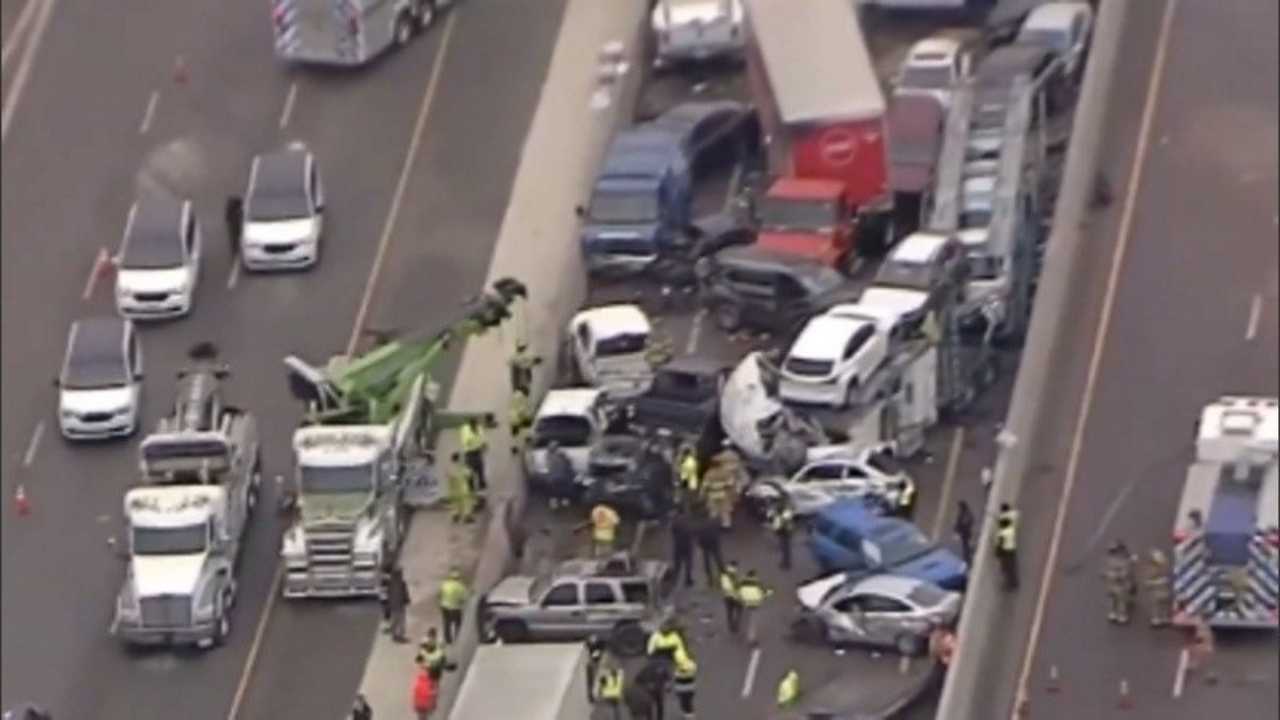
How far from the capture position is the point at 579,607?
206 feet

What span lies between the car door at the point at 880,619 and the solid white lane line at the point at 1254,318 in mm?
7098

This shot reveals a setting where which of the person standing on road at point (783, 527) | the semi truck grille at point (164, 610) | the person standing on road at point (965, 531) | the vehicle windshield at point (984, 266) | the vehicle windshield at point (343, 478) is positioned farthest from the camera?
the vehicle windshield at point (984, 266)

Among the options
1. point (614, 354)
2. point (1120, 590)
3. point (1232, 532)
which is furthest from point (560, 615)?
point (1232, 532)

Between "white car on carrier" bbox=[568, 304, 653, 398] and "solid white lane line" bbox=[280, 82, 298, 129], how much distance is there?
797cm

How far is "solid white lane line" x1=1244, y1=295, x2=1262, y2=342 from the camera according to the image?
66.6 meters

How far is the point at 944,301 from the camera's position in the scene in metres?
66.4

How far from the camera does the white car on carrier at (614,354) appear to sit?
67062 millimetres

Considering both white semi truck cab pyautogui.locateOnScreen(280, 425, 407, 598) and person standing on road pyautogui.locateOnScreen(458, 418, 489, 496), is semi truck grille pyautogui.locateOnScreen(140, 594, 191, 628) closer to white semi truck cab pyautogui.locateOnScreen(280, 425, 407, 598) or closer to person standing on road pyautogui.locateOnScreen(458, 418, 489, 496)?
white semi truck cab pyautogui.locateOnScreen(280, 425, 407, 598)

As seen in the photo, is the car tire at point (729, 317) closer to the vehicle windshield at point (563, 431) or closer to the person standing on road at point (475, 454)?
the vehicle windshield at point (563, 431)

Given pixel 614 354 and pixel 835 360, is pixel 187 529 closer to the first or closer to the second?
pixel 614 354

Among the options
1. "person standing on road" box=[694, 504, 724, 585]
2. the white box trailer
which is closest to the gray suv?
"person standing on road" box=[694, 504, 724, 585]

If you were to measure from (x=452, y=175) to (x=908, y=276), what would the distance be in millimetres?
7893

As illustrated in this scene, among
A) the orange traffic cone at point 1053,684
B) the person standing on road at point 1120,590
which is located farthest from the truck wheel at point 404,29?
the orange traffic cone at point 1053,684

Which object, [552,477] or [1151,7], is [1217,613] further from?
[1151,7]
